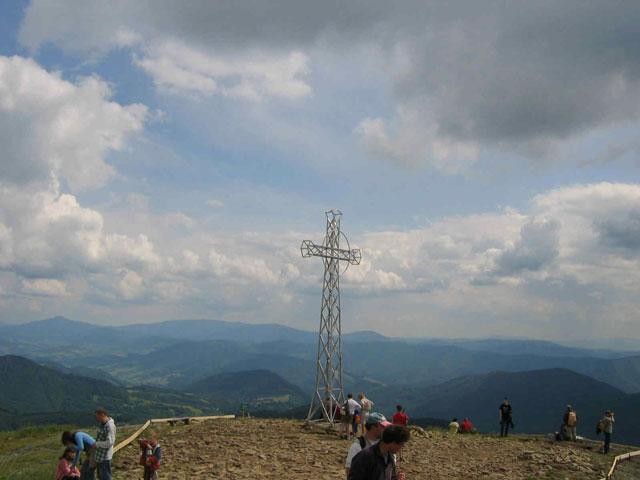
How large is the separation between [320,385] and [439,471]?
11.9 m

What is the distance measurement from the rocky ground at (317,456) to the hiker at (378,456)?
11956mm

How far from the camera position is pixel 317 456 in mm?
21453

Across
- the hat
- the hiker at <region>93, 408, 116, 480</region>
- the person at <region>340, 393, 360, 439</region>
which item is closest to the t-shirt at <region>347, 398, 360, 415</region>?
the person at <region>340, 393, 360, 439</region>

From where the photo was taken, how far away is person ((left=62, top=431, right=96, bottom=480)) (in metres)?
12.7

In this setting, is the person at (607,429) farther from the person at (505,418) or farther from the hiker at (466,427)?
the hiker at (466,427)

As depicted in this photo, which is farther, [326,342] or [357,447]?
[326,342]

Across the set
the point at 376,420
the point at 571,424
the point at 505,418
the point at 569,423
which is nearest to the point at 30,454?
the point at 376,420

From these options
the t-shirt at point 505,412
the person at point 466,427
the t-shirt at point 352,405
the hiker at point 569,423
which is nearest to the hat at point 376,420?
the t-shirt at point 352,405

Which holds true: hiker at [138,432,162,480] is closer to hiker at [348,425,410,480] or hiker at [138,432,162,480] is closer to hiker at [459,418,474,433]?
hiker at [348,425,410,480]

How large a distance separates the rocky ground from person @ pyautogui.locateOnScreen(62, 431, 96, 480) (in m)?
4.48

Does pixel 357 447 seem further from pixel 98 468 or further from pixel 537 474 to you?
pixel 537 474

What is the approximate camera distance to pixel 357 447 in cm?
840

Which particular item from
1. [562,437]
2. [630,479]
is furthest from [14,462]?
[562,437]

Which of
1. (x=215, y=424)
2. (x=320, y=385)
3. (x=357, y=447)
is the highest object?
(x=357, y=447)
